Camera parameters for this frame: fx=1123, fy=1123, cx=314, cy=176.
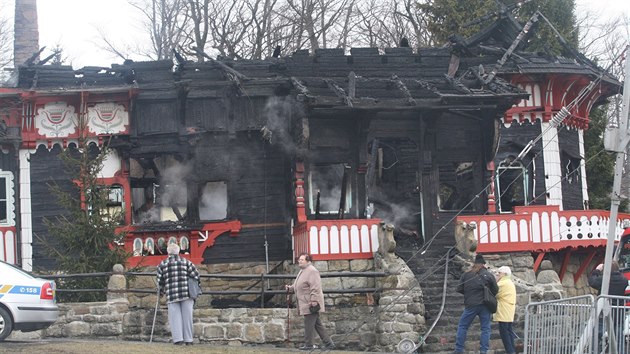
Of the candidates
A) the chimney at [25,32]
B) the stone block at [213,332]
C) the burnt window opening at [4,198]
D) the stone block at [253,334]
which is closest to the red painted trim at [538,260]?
the stone block at [253,334]

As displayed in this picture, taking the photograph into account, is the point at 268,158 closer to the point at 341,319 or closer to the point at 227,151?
the point at 227,151

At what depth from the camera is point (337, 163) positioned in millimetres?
28641

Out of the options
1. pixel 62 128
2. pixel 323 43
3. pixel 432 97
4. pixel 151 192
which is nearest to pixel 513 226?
pixel 432 97

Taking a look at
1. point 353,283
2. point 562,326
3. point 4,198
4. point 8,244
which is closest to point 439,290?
point 353,283

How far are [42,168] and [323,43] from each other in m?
20.6

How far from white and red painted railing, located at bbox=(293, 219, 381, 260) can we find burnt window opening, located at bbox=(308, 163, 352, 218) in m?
2.03

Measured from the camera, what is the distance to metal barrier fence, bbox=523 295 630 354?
626 inches

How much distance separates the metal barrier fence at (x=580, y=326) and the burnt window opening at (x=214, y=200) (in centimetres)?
1413

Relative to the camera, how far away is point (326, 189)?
30.7m

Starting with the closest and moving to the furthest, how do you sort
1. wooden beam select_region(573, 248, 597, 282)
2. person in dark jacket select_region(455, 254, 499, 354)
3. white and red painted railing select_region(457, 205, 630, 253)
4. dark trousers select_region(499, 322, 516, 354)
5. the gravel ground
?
the gravel ground, person in dark jacket select_region(455, 254, 499, 354), dark trousers select_region(499, 322, 516, 354), white and red painted railing select_region(457, 205, 630, 253), wooden beam select_region(573, 248, 597, 282)

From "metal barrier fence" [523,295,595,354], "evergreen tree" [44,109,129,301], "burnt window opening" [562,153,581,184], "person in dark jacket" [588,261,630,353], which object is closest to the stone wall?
"evergreen tree" [44,109,129,301]

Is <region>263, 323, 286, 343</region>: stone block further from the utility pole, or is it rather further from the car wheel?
the utility pole

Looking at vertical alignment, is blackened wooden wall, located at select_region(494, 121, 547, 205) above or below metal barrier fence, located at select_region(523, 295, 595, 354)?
above

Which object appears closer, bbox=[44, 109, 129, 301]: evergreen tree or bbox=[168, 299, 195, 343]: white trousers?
bbox=[168, 299, 195, 343]: white trousers
